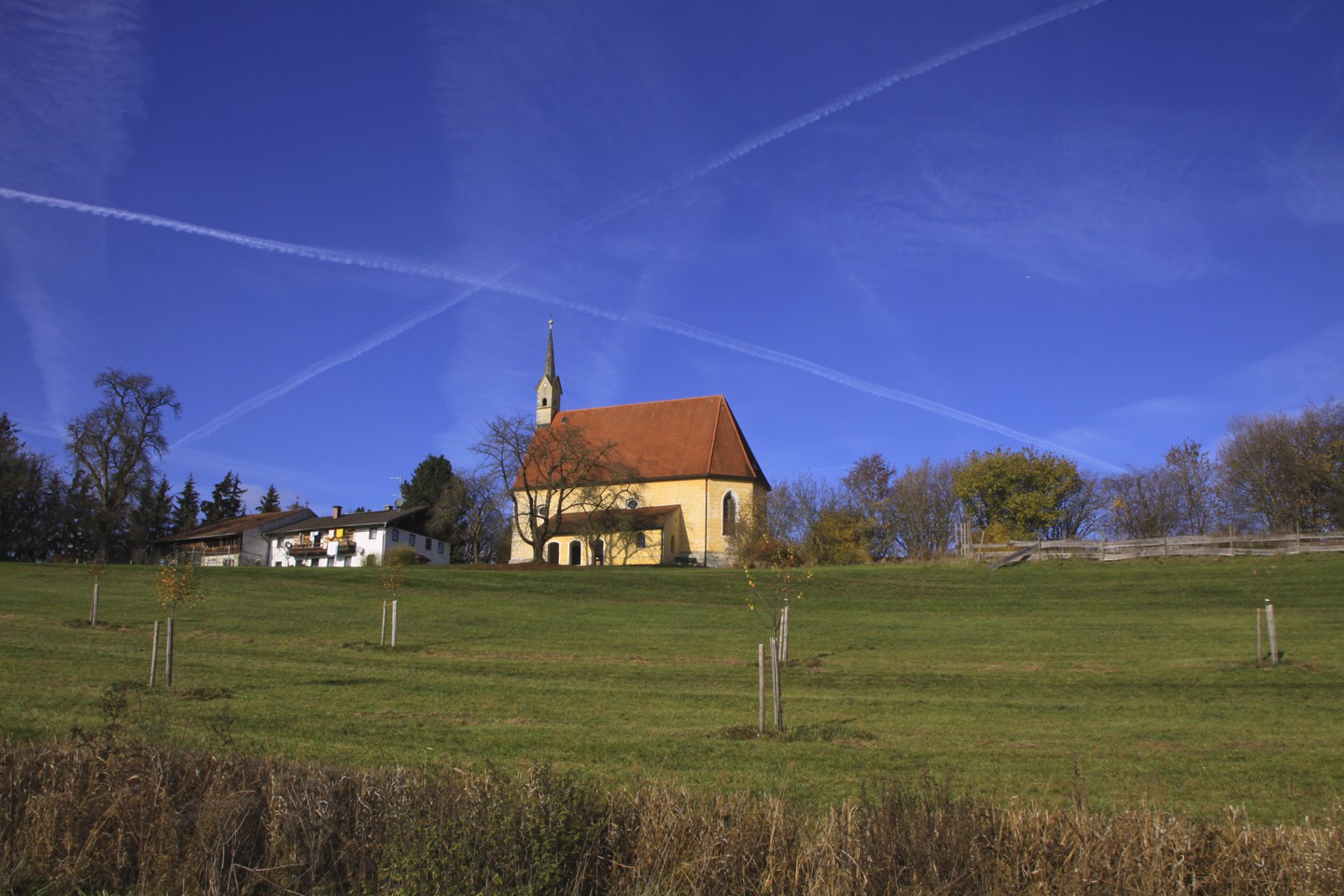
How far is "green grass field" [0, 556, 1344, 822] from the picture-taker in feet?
35.2

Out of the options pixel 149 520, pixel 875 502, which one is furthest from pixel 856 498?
pixel 149 520

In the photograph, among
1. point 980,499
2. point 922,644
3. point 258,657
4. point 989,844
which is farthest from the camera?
point 980,499

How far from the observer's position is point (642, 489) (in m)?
64.1

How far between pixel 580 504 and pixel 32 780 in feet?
169

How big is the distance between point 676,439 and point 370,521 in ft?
78.1

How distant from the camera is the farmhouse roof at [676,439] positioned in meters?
63.1

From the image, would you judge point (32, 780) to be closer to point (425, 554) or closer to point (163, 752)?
point (163, 752)

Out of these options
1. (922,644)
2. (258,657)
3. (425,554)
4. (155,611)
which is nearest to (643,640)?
(922,644)

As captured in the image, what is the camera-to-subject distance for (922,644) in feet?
79.9

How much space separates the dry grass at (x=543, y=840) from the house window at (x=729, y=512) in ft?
184

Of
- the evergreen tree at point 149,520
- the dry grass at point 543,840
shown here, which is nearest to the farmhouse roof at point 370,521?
the evergreen tree at point 149,520

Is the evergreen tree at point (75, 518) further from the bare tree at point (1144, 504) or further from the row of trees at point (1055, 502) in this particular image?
the bare tree at point (1144, 504)

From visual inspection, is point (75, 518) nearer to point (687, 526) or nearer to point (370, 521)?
point (370, 521)

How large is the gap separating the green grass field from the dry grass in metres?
0.70
